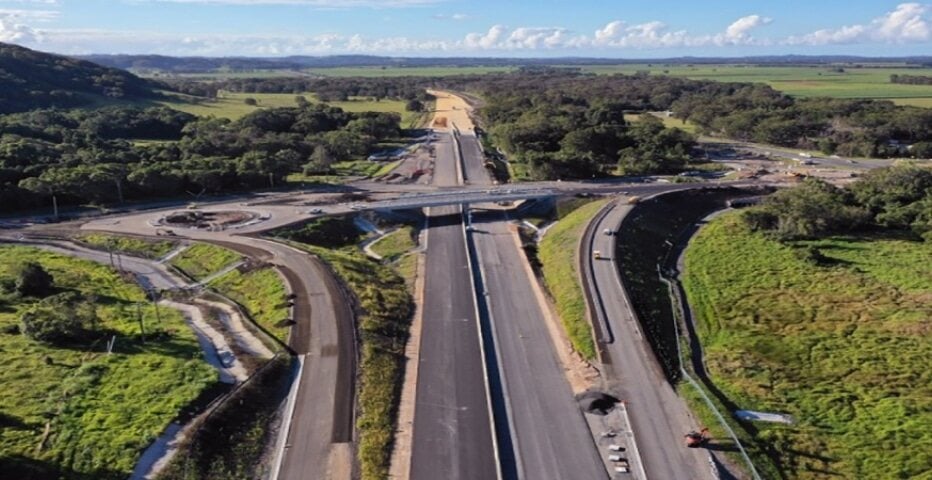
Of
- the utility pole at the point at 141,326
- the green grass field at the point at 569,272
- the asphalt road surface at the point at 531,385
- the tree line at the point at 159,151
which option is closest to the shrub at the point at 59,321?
the utility pole at the point at 141,326

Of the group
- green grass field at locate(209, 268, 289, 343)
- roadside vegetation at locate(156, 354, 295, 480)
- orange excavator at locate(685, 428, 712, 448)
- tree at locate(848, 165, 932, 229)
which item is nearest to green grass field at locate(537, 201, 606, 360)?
orange excavator at locate(685, 428, 712, 448)

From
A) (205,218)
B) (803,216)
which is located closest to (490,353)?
(205,218)

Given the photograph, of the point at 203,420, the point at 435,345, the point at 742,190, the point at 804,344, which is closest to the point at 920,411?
the point at 804,344

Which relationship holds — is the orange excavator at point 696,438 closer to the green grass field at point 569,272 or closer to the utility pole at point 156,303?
the green grass field at point 569,272

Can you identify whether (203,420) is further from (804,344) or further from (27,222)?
(27,222)

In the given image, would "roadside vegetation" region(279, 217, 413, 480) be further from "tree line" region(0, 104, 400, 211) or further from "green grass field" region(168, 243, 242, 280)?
"tree line" region(0, 104, 400, 211)

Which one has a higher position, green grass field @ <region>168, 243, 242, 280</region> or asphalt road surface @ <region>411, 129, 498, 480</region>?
green grass field @ <region>168, 243, 242, 280</region>
